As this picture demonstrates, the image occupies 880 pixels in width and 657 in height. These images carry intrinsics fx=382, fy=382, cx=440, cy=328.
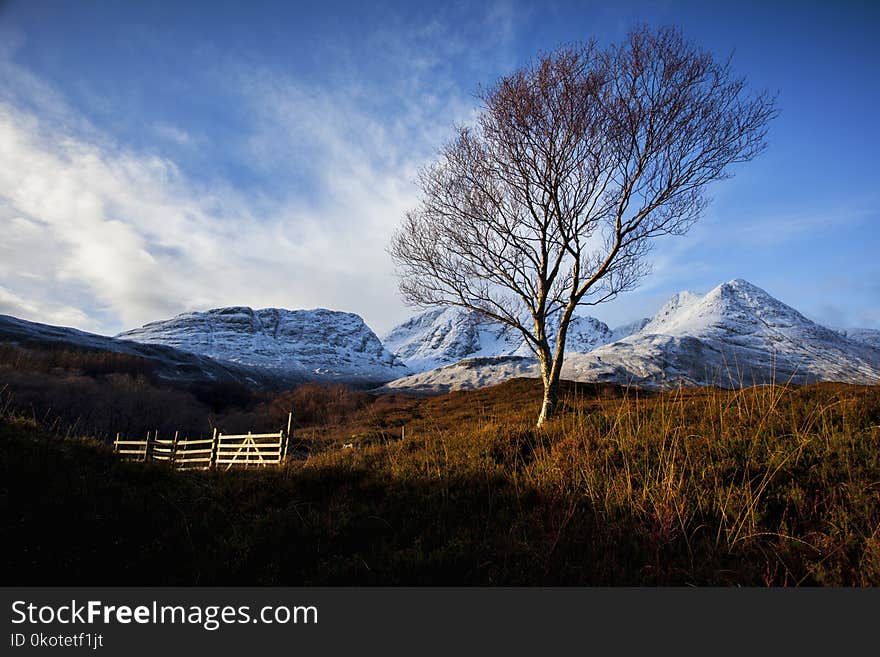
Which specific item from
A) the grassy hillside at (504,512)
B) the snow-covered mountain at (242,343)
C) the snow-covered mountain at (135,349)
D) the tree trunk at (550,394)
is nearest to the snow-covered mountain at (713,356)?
the tree trunk at (550,394)

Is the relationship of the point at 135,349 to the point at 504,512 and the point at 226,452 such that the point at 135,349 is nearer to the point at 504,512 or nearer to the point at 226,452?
the point at 226,452

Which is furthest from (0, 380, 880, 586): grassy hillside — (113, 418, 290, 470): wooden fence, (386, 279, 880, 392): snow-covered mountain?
(386, 279, 880, 392): snow-covered mountain

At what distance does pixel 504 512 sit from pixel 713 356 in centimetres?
5359

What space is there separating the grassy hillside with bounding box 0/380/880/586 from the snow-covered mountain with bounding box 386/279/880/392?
75.1 feet

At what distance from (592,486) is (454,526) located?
64.6 inches

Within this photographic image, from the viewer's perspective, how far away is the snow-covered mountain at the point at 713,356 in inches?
1433

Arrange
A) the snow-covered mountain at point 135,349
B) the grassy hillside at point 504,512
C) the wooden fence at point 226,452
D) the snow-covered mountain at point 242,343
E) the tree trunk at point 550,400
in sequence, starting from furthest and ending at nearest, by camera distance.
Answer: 1. the snow-covered mountain at point 242,343
2. the snow-covered mountain at point 135,349
3. the wooden fence at point 226,452
4. the tree trunk at point 550,400
5. the grassy hillside at point 504,512

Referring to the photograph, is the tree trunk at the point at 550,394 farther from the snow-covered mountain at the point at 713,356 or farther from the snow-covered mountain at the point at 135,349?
the snow-covered mountain at the point at 135,349

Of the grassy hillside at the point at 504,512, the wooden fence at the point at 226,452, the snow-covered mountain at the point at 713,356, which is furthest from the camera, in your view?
the snow-covered mountain at the point at 713,356

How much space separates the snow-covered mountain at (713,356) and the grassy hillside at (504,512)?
22.9m

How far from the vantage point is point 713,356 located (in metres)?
46.6
